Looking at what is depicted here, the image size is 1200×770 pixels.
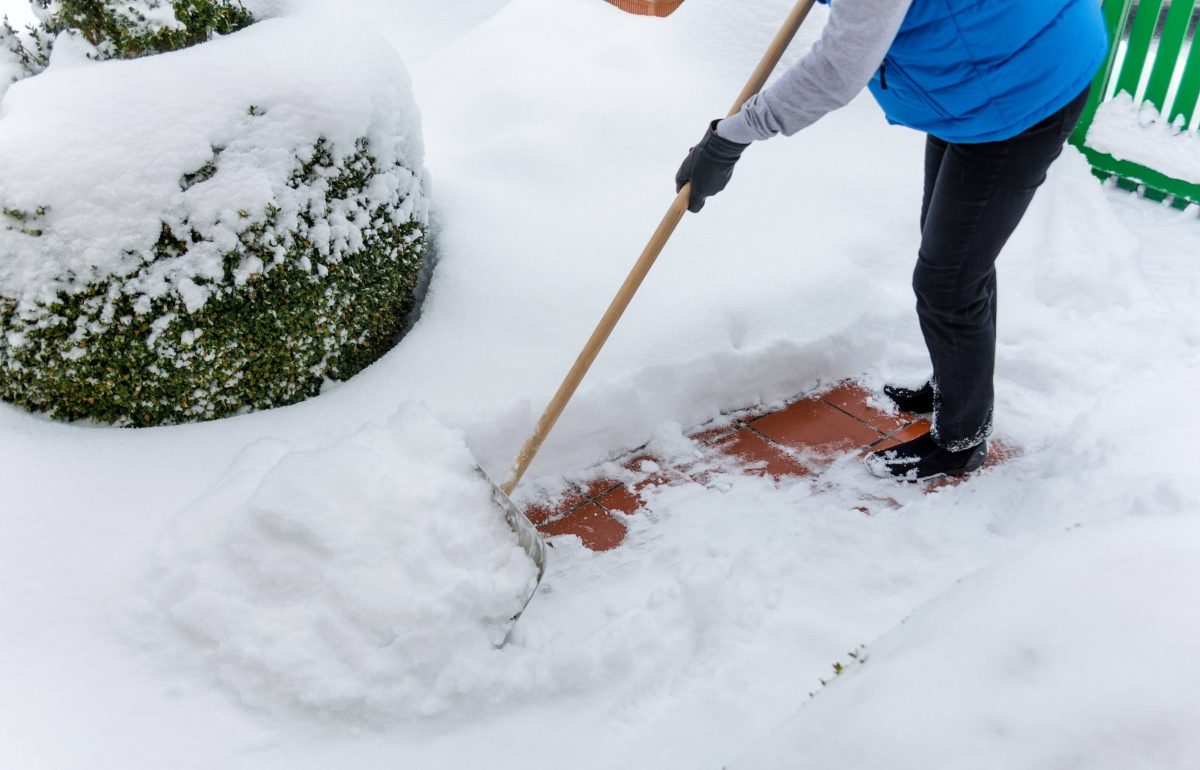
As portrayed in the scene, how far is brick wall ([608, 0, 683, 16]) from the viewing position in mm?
6145

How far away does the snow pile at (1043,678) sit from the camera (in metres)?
0.92

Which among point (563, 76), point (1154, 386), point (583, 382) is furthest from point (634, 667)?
point (563, 76)

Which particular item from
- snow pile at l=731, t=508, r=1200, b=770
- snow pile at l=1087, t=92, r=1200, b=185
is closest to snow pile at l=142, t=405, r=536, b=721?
snow pile at l=731, t=508, r=1200, b=770

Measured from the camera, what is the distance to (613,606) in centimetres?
203

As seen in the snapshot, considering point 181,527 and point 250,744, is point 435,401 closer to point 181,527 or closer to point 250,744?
point 181,527

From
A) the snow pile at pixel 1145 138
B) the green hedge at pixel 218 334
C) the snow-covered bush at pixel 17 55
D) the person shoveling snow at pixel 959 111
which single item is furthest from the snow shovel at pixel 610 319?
the snow pile at pixel 1145 138

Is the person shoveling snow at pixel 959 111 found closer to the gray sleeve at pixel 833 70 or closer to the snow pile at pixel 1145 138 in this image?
the gray sleeve at pixel 833 70

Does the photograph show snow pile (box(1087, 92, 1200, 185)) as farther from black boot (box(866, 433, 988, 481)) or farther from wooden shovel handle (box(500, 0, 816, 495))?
wooden shovel handle (box(500, 0, 816, 495))

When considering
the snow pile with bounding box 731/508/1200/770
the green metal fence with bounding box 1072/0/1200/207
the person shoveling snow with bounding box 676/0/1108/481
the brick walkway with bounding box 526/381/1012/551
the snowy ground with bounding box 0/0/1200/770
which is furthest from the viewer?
the green metal fence with bounding box 1072/0/1200/207

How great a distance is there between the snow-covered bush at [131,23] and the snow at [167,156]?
78mm

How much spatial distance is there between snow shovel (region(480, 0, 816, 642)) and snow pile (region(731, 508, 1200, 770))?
0.88 metres

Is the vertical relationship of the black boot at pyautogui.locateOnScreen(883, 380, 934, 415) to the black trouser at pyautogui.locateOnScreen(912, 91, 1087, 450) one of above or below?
below

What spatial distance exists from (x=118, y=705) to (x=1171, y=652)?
1.83 m

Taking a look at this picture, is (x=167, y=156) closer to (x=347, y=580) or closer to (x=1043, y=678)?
(x=347, y=580)
